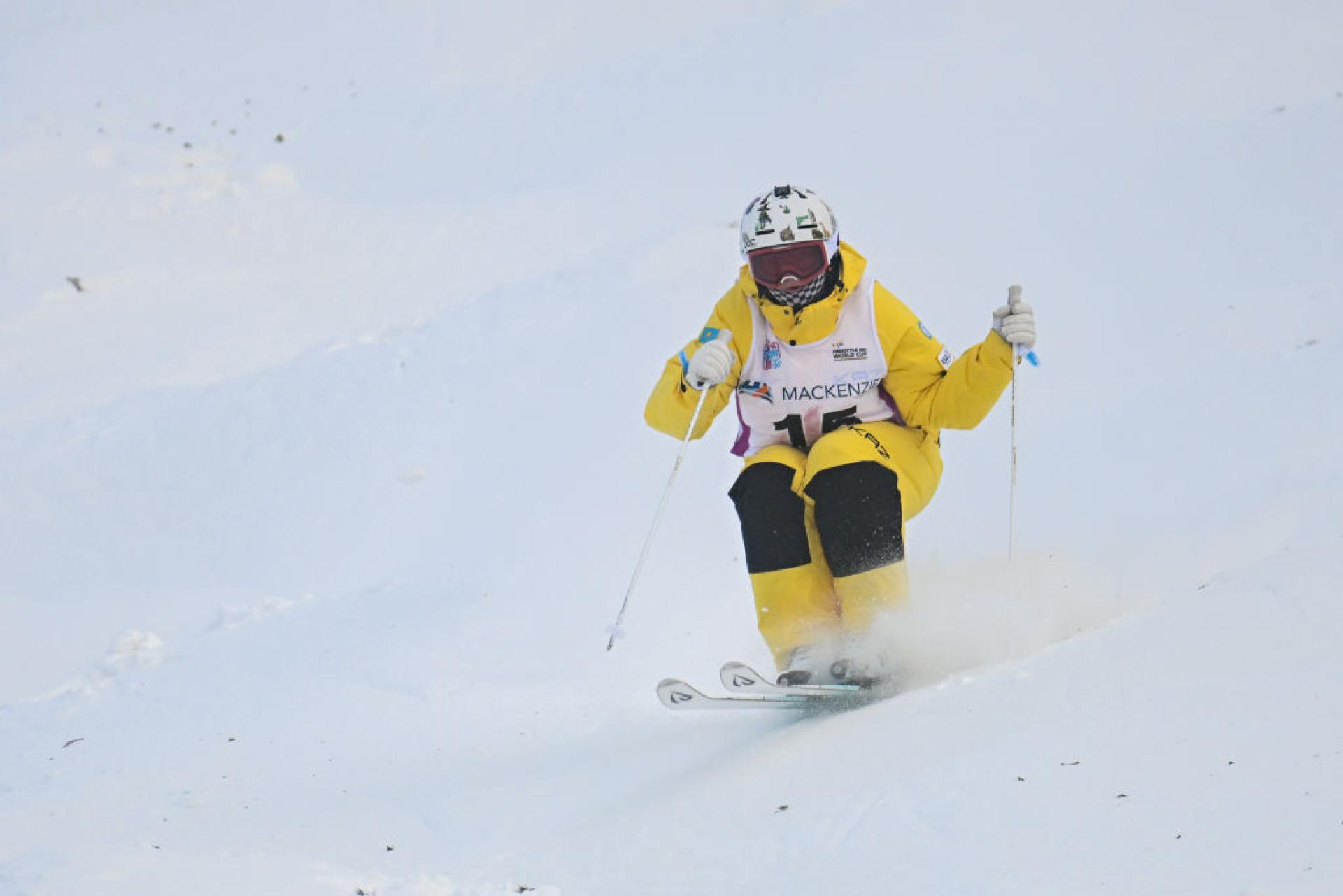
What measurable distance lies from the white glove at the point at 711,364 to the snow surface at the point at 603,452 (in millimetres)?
1040

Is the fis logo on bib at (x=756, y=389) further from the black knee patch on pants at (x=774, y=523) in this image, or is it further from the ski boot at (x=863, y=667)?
the ski boot at (x=863, y=667)

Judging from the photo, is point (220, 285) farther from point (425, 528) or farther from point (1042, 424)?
point (1042, 424)

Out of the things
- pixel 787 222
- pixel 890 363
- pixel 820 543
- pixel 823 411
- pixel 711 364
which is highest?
pixel 787 222

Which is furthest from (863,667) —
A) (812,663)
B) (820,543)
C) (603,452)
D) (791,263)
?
(603,452)

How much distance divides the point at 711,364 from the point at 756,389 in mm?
345

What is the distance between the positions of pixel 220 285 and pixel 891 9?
22.6 feet

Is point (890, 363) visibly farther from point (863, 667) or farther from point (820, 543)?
point (863, 667)

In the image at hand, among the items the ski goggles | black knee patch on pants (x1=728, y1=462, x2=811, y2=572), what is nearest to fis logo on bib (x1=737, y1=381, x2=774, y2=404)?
black knee patch on pants (x1=728, y1=462, x2=811, y2=572)

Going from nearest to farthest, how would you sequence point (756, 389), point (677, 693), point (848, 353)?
point (677, 693), point (848, 353), point (756, 389)

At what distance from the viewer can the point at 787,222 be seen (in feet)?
15.6

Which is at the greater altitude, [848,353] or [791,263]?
[791,263]

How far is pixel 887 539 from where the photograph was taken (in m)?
4.74

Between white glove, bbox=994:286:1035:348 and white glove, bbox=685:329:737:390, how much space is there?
0.90 metres

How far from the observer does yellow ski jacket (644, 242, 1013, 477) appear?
4.89 meters
